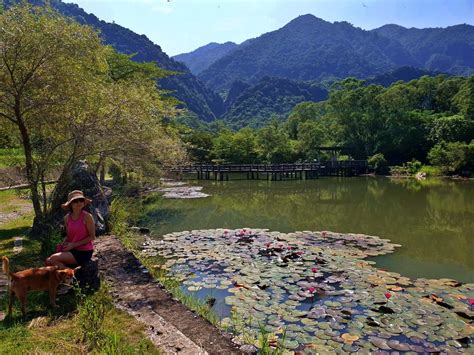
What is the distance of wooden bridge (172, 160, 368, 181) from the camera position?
3612 centimetres

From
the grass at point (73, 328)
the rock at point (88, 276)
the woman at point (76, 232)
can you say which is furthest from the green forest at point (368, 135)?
the grass at point (73, 328)

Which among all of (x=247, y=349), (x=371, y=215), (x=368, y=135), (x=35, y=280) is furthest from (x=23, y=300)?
Answer: (x=368, y=135)

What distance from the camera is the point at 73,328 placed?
466 centimetres

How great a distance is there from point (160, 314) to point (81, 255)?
143 cm

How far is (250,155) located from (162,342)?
41.5 m

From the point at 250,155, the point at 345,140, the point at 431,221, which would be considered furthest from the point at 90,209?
the point at 345,140

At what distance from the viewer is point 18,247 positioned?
831 centimetres

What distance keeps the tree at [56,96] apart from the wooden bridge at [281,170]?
2489 centimetres

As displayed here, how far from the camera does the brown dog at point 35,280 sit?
4812mm

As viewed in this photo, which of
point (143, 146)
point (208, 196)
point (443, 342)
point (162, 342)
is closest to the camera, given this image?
point (162, 342)

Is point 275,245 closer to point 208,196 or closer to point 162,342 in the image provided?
point 162,342

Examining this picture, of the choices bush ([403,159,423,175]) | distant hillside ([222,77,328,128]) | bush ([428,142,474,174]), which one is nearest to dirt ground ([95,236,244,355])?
bush ([428,142,474,174])

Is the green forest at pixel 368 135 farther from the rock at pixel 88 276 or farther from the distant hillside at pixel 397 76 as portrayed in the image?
the distant hillside at pixel 397 76

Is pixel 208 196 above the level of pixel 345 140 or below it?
below
